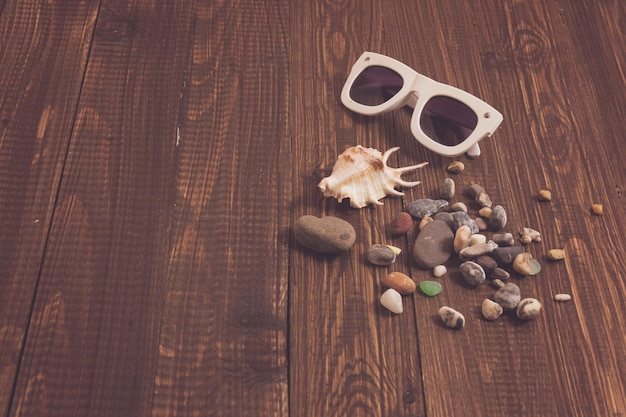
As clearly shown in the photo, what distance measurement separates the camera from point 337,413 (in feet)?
2.36

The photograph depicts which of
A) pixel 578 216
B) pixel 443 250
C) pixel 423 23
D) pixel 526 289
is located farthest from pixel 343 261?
pixel 423 23

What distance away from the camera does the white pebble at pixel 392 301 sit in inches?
30.3

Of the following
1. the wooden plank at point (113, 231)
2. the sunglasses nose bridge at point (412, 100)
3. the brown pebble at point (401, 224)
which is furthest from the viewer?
the sunglasses nose bridge at point (412, 100)

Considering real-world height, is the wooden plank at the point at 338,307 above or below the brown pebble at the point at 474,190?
below

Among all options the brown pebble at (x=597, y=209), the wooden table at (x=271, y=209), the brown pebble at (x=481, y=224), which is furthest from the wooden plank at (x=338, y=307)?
the brown pebble at (x=597, y=209)

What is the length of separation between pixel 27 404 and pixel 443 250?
0.51 metres

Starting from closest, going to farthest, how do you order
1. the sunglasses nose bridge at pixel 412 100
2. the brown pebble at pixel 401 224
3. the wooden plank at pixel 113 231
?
→ the wooden plank at pixel 113 231 < the brown pebble at pixel 401 224 < the sunglasses nose bridge at pixel 412 100

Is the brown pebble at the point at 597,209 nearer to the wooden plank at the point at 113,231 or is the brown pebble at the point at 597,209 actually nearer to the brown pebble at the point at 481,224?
the brown pebble at the point at 481,224

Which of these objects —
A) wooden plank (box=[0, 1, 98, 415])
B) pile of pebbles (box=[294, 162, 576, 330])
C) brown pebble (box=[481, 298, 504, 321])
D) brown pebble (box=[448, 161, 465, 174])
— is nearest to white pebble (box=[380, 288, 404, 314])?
pile of pebbles (box=[294, 162, 576, 330])

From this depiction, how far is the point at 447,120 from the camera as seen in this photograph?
3.04 ft

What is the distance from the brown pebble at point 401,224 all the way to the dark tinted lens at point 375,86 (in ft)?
0.68

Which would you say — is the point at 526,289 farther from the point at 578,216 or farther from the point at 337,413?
the point at 337,413

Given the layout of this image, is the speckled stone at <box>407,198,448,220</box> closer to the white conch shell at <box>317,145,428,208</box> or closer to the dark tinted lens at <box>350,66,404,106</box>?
the white conch shell at <box>317,145,428,208</box>

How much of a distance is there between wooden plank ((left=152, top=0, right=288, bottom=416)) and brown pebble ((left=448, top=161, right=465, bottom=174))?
0.73 ft
